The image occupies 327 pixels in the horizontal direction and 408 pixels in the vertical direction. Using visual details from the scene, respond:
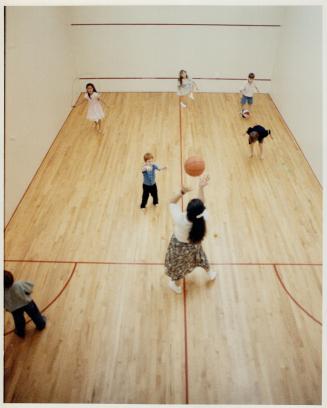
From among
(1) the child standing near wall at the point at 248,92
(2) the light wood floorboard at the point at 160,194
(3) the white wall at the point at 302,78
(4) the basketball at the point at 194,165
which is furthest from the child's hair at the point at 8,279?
(1) the child standing near wall at the point at 248,92

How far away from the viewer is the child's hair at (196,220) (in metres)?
3.09

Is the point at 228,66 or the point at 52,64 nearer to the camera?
the point at 52,64

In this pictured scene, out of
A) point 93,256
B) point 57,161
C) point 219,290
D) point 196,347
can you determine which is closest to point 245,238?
point 219,290

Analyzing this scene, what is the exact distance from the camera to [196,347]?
11.4 feet

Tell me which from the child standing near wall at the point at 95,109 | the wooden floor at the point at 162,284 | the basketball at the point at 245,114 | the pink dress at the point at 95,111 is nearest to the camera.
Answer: the wooden floor at the point at 162,284

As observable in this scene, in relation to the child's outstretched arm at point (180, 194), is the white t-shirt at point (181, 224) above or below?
below

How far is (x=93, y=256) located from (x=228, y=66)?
6497 mm

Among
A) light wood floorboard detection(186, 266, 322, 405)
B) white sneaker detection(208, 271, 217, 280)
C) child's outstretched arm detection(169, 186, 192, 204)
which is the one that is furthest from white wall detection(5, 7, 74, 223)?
light wood floorboard detection(186, 266, 322, 405)

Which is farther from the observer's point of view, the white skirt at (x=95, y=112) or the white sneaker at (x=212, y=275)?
the white skirt at (x=95, y=112)

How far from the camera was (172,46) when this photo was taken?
8.47 meters

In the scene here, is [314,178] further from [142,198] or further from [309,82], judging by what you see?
[142,198]

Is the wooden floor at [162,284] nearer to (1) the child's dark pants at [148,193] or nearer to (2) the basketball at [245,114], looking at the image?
(1) the child's dark pants at [148,193]

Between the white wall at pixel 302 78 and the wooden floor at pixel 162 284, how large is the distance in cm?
42

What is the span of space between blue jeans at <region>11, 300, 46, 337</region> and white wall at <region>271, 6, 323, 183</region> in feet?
15.9
